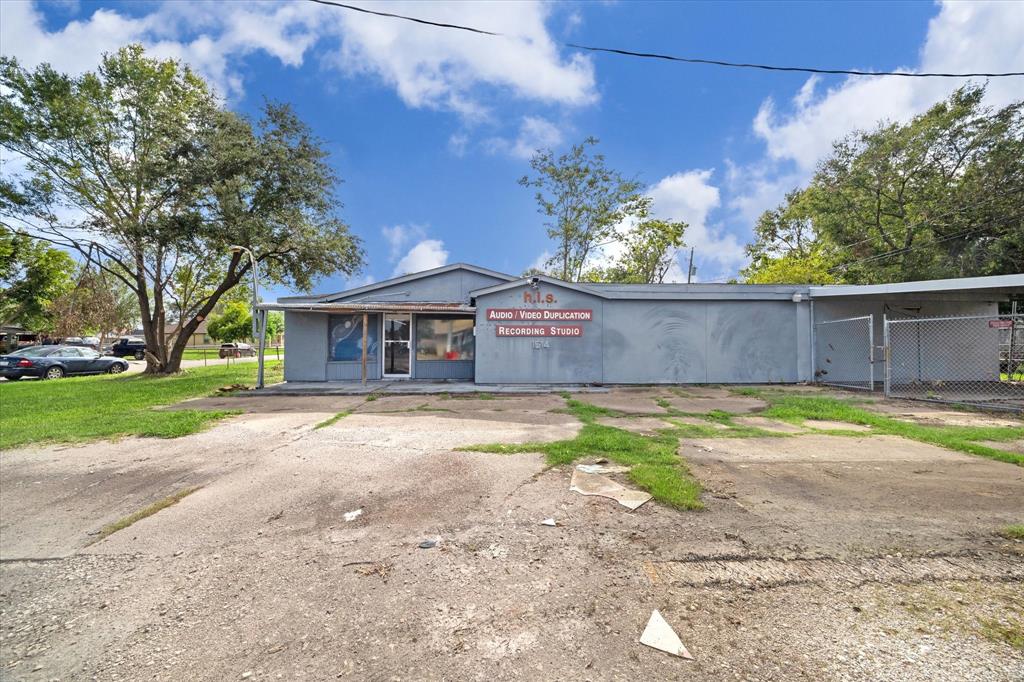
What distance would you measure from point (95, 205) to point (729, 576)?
24942mm

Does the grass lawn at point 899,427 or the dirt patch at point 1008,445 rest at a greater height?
the grass lawn at point 899,427

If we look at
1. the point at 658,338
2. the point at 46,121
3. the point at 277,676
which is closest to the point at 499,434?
the point at 277,676

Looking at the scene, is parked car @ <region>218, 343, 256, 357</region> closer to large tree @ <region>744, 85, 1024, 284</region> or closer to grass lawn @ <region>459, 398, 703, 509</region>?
grass lawn @ <region>459, 398, 703, 509</region>

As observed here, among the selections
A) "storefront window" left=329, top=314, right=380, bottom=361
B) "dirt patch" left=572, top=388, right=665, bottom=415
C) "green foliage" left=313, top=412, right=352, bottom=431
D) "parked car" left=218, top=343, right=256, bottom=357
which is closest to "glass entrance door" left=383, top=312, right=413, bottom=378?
"storefront window" left=329, top=314, right=380, bottom=361

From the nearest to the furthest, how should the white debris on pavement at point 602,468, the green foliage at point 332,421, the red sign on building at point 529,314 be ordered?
the white debris on pavement at point 602,468 < the green foliage at point 332,421 < the red sign on building at point 529,314

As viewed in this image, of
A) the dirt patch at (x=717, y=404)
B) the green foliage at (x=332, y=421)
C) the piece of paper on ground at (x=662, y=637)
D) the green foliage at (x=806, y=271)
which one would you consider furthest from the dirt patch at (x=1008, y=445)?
the green foliage at (x=806, y=271)

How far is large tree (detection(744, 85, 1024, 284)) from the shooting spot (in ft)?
64.1

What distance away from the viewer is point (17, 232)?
690 inches

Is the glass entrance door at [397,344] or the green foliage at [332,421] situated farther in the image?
the glass entrance door at [397,344]

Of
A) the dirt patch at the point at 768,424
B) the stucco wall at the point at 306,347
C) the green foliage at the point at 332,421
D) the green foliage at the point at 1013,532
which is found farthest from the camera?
the stucco wall at the point at 306,347

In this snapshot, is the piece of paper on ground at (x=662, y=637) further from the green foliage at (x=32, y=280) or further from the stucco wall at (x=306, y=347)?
the green foliage at (x=32, y=280)

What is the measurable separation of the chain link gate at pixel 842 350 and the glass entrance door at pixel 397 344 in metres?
13.7

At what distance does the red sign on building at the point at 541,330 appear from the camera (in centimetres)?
1373

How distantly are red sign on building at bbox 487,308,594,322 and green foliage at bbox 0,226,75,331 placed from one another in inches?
1395
